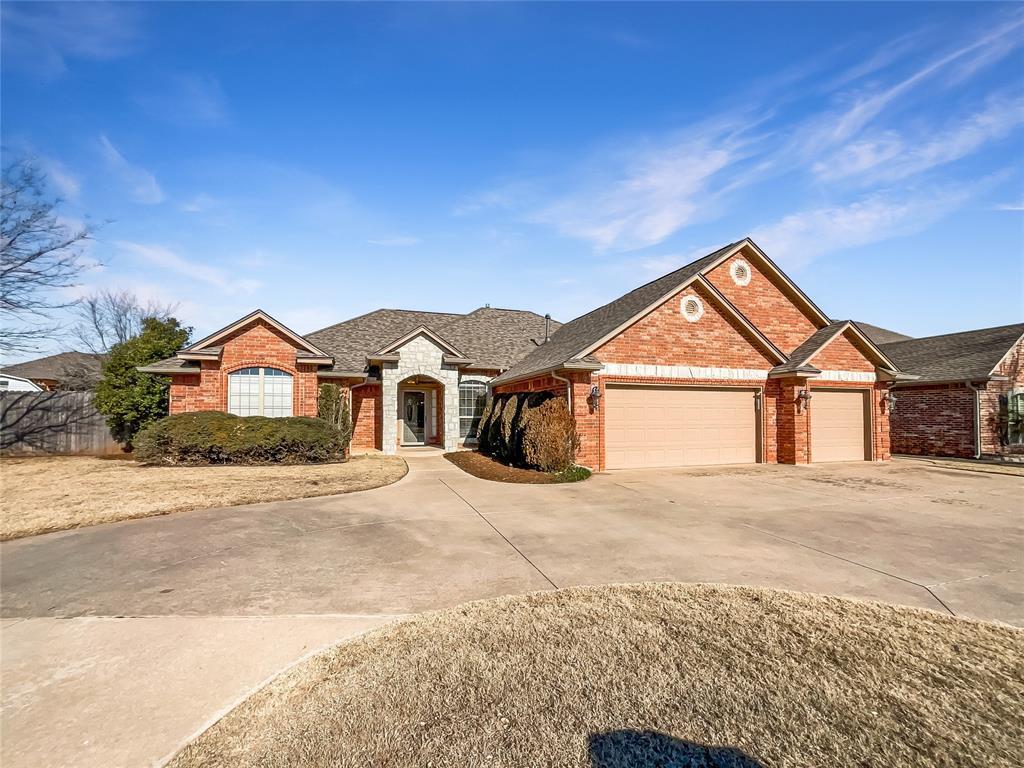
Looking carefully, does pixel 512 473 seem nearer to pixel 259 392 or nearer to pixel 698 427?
pixel 698 427

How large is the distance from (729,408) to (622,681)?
1412cm

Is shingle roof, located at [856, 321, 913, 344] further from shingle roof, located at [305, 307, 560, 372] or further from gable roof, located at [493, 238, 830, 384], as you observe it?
shingle roof, located at [305, 307, 560, 372]

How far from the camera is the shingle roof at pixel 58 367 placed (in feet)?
108

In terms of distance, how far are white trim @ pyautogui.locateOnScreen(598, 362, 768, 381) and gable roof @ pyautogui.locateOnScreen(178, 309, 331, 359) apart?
9965 mm

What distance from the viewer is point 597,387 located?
13.9m

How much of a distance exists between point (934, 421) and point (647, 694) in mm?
22579

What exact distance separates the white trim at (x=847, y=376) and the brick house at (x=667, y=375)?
0.11 feet

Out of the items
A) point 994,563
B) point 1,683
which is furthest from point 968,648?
point 1,683

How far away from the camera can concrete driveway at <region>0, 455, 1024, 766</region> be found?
11.2 feet

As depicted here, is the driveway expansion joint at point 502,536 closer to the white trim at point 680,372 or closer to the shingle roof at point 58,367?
the white trim at point 680,372

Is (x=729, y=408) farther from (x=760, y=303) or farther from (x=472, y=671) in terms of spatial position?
(x=472, y=671)

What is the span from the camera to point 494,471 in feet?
45.0

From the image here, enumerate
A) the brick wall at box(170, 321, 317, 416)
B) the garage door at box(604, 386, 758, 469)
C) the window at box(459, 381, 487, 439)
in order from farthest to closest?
the window at box(459, 381, 487, 439)
the brick wall at box(170, 321, 317, 416)
the garage door at box(604, 386, 758, 469)

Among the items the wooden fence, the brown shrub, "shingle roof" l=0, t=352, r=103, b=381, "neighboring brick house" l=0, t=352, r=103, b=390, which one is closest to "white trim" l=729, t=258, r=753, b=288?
the brown shrub
